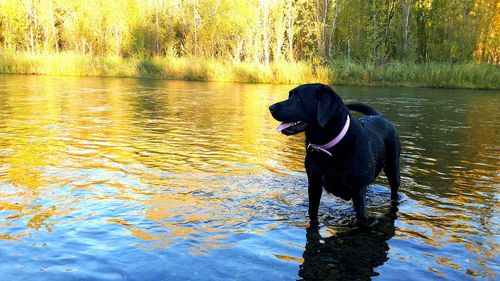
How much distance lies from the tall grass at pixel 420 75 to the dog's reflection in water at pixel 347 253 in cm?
2614

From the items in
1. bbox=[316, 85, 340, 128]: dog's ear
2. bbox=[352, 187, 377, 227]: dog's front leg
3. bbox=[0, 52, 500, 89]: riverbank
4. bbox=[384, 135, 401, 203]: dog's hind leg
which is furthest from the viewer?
bbox=[0, 52, 500, 89]: riverbank

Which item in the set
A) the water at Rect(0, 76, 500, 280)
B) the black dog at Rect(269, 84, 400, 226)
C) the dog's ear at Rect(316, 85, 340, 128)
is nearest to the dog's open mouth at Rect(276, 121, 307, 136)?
the black dog at Rect(269, 84, 400, 226)

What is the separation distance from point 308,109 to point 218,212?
1618mm

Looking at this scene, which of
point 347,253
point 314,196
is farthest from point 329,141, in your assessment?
point 347,253

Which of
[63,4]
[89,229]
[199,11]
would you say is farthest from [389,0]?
[89,229]

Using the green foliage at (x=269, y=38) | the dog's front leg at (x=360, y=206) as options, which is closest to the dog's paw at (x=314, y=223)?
the dog's front leg at (x=360, y=206)

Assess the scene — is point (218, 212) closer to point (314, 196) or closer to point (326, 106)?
point (314, 196)

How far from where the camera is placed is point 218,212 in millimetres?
5098

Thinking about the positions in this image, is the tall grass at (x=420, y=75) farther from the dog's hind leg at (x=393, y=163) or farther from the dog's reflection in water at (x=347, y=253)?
the dog's reflection in water at (x=347, y=253)

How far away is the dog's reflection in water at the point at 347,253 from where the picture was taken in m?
3.69

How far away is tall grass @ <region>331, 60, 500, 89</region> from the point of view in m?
28.6

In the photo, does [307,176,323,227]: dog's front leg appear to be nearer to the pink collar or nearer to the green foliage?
the pink collar

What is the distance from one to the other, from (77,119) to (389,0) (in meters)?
26.8

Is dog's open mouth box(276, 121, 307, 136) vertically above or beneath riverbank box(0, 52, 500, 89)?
beneath
